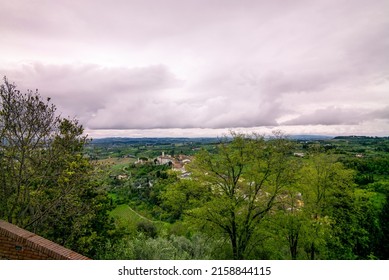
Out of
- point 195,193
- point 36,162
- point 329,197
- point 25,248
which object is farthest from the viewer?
point 329,197

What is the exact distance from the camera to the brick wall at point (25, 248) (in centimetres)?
354

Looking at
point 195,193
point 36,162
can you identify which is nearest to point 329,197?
point 195,193

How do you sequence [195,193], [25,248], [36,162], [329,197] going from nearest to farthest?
[25,248], [36,162], [195,193], [329,197]

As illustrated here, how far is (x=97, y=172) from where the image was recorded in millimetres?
7559

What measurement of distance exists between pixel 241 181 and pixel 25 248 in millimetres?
6827

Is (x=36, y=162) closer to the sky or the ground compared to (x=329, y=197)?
closer to the sky

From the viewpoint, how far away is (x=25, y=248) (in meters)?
3.60

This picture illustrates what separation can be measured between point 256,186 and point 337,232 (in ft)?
19.3

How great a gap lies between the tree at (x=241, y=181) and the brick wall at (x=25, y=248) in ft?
17.2

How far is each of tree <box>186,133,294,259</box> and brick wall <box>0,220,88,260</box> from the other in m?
5.24

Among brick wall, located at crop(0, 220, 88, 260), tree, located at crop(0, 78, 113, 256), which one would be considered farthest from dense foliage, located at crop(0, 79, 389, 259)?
brick wall, located at crop(0, 220, 88, 260)

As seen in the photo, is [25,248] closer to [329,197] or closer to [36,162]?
[36,162]

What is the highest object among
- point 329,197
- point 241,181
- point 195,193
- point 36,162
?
point 36,162

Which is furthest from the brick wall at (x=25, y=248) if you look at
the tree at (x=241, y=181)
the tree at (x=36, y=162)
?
the tree at (x=241, y=181)
